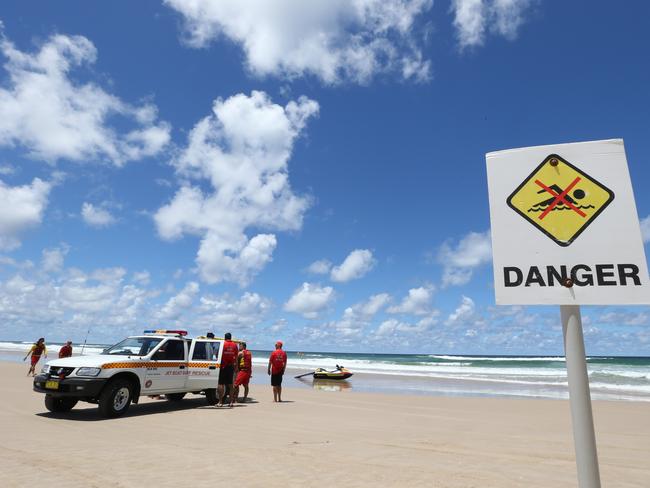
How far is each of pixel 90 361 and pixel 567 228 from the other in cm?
1039

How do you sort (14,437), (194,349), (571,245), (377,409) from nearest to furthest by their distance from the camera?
(571,245) < (14,437) < (194,349) < (377,409)

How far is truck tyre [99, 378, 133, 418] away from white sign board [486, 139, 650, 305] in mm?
9988

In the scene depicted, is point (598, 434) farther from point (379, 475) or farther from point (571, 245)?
point (571, 245)

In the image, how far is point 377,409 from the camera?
513 inches

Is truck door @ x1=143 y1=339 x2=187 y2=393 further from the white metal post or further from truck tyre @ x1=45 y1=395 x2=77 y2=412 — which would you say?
the white metal post

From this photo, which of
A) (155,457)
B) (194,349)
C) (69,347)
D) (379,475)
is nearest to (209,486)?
(155,457)

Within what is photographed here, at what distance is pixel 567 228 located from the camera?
1827 mm

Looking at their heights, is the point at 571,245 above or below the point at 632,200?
below

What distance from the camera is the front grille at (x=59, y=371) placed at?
912 centimetres

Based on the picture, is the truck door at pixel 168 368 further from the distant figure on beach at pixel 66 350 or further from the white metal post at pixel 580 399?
the white metal post at pixel 580 399

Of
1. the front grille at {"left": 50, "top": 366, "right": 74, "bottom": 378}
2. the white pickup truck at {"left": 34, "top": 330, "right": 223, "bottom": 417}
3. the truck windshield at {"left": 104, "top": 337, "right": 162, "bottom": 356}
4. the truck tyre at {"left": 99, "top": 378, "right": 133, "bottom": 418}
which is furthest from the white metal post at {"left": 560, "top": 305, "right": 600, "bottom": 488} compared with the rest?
the truck windshield at {"left": 104, "top": 337, "right": 162, "bottom": 356}

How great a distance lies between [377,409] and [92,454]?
29.7 ft

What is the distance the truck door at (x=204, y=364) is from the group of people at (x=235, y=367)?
13.2 inches

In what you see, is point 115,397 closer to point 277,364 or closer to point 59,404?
point 59,404
